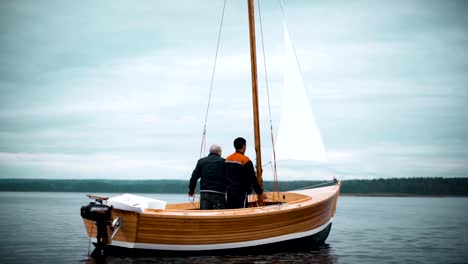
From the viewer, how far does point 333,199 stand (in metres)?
15.8

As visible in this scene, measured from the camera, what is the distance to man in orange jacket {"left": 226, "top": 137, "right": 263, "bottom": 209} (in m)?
12.1

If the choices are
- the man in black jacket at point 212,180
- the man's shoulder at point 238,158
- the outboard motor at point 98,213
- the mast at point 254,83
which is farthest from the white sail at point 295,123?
the outboard motor at point 98,213

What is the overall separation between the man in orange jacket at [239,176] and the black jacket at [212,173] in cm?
14

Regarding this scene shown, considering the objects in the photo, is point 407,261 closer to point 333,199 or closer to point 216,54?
point 333,199

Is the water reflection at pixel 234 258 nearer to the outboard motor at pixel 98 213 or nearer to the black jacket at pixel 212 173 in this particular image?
the outboard motor at pixel 98 213

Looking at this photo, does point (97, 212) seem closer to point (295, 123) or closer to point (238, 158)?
point (238, 158)

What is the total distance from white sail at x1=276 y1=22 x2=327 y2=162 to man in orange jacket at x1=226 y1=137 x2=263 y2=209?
6.68 feet

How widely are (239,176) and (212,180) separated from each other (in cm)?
63

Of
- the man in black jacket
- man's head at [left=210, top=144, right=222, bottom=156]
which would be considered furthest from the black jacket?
man's head at [left=210, top=144, right=222, bottom=156]

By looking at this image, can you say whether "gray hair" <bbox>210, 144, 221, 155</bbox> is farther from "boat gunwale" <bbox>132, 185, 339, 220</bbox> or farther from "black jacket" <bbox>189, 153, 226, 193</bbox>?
"boat gunwale" <bbox>132, 185, 339, 220</bbox>

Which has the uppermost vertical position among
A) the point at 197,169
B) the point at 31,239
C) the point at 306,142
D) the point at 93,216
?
the point at 306,142

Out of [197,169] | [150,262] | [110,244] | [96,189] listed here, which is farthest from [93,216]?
[96,189]

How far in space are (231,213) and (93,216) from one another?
114 inches

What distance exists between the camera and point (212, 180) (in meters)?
12.2
